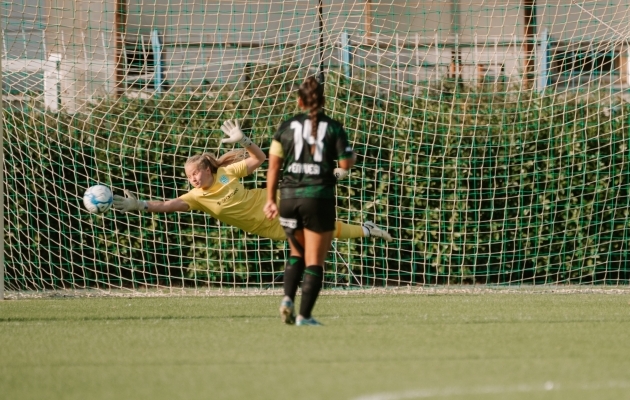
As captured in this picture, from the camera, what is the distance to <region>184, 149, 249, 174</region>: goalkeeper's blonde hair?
9.88 metres

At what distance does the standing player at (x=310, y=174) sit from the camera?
24.4 feet

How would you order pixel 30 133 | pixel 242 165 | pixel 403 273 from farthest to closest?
1. pixel 403 273
2. pixel 30 133
3. pixel 242 165

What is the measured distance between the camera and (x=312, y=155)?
294 inches

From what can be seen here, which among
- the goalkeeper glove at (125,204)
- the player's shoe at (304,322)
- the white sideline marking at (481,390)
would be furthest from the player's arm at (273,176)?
the white sideline marking at (481,390)

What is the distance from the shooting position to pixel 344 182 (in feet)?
40.1

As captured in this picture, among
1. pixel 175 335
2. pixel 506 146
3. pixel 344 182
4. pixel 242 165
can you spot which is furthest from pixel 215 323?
pixel 506 146

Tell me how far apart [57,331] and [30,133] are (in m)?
4.51

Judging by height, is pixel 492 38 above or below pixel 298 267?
above

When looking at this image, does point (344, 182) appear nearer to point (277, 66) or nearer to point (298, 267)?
point (277, 66)

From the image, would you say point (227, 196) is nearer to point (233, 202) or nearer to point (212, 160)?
point (233, 202)

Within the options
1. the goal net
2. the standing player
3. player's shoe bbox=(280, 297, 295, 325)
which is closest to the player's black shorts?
the standing player

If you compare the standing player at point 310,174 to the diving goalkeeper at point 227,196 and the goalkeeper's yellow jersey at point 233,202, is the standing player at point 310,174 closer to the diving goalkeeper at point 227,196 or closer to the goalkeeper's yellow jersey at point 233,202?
the diving goalkeeper at point 227,196

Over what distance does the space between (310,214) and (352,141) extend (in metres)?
4.69

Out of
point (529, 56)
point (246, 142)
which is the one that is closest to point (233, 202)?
point (246, 142)
